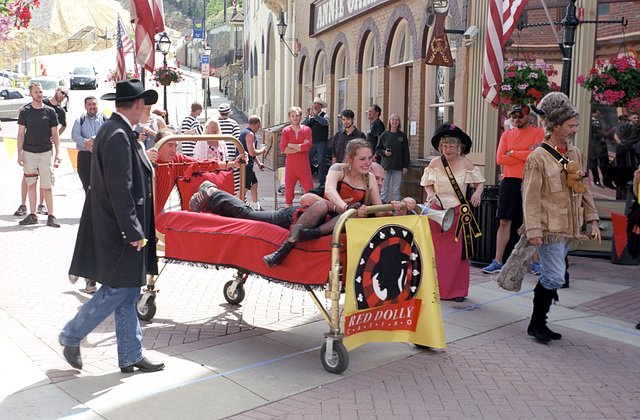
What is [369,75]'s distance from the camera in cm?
1641

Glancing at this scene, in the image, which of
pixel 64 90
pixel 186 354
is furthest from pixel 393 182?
pixel 186 354

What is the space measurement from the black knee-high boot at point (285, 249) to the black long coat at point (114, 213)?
884 millimetres

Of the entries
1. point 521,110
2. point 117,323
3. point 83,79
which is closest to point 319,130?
point 521,110

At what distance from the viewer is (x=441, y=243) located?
21.1 feet

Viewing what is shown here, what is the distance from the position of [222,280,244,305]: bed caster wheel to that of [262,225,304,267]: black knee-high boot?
1.55 metres

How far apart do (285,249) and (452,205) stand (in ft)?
7.99

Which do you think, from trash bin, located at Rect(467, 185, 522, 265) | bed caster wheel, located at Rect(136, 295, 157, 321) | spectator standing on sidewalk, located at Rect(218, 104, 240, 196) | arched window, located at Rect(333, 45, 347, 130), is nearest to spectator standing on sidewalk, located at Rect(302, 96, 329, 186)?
spectator standing on sidewalk, located at Rect(218, 104, 240, 196)

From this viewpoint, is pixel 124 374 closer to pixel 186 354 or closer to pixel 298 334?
pixel 186 354

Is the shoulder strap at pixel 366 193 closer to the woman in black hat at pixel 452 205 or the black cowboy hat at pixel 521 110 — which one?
the woman in black hat at pixel 452 205

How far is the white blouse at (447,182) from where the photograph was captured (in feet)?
22.3

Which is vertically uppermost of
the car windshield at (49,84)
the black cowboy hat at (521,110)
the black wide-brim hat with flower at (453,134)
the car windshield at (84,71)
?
the car windshield at (84,71)

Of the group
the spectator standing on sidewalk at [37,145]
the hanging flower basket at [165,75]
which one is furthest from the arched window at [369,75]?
the spectator standing on sidewalk at [37,145]

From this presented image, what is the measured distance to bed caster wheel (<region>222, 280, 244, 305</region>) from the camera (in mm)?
6484

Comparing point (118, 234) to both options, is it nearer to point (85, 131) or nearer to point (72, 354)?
point (72, 354)
